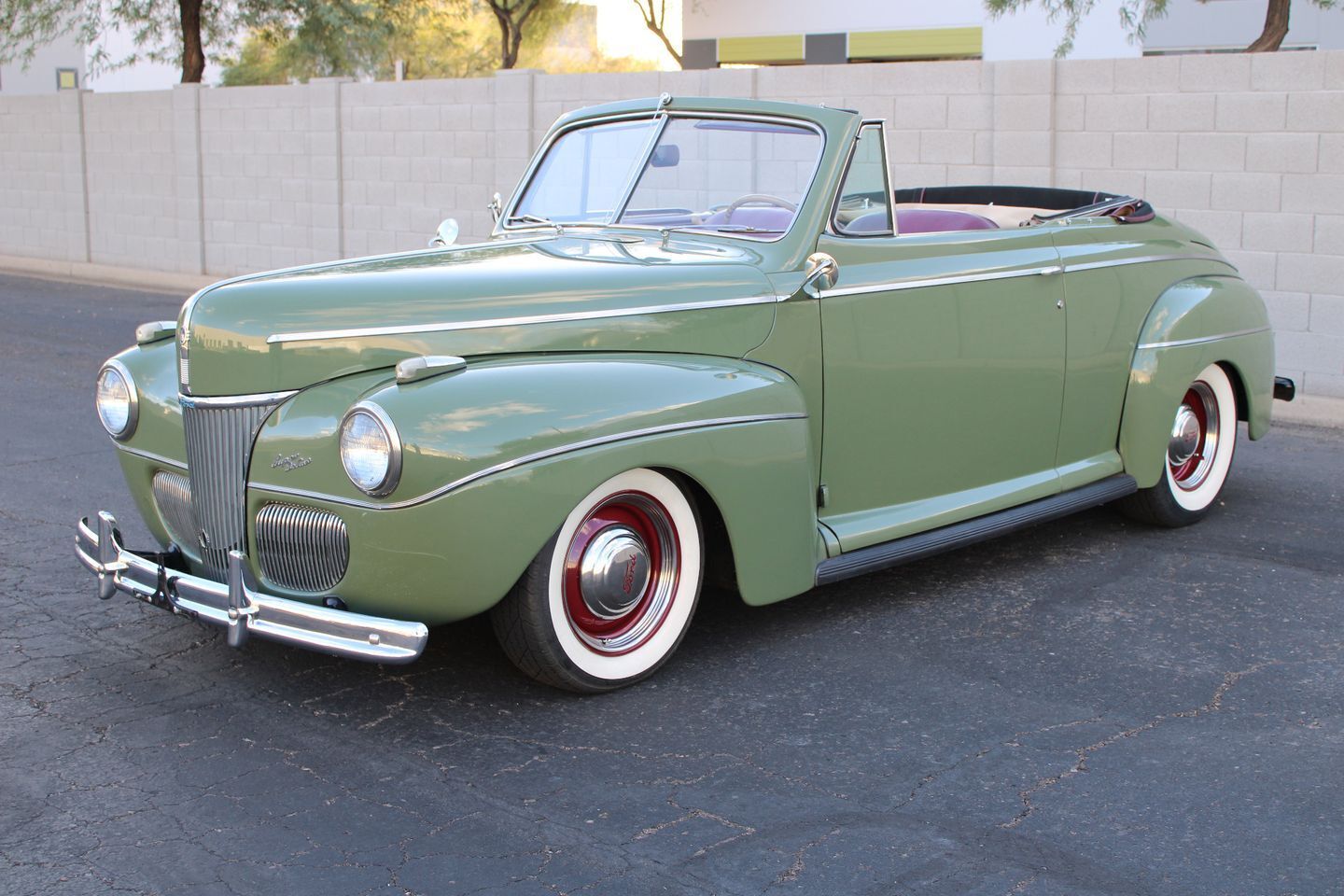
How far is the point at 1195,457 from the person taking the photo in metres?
6.12

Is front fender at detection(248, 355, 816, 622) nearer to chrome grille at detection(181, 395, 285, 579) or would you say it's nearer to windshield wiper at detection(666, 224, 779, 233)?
chrome grille at detection(181, 395, 285, 579)

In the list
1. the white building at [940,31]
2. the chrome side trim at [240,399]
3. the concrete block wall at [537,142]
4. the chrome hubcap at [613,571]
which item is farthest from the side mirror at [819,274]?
the white building at [940,31]

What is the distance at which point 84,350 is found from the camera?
1107 centimetres

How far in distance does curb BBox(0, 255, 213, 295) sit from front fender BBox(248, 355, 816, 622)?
13237mm

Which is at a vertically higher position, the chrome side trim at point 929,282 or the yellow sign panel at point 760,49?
the yellow sign panel at point 760,49

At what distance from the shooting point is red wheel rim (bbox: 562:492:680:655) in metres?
3.94

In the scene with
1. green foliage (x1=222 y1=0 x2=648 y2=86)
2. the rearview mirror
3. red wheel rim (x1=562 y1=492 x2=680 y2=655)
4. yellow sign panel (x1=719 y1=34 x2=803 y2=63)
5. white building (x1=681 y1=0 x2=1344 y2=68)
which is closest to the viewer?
red wheel rim (x1=562 y1=492 x2=680 y2=655)

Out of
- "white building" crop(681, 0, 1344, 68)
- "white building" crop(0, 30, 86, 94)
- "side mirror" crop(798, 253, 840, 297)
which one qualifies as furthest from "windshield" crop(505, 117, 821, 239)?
"white building" crop(0, 30, 86, 94)

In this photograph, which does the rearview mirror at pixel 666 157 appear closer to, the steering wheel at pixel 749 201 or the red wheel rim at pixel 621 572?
the steering wheel at pixel 749 201

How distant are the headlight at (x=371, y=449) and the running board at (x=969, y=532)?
4.93 ft

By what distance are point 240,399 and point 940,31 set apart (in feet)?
96.8

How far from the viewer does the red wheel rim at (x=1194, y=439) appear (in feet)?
19.5

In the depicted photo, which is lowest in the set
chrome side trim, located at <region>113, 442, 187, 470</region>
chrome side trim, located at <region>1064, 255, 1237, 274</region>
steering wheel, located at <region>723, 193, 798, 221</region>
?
chrome side trim, located at <region>113, 442, 187, 470</region>

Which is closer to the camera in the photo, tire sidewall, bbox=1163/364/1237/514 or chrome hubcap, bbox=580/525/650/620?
chrome hubcap, bbox=580/525/650/620
